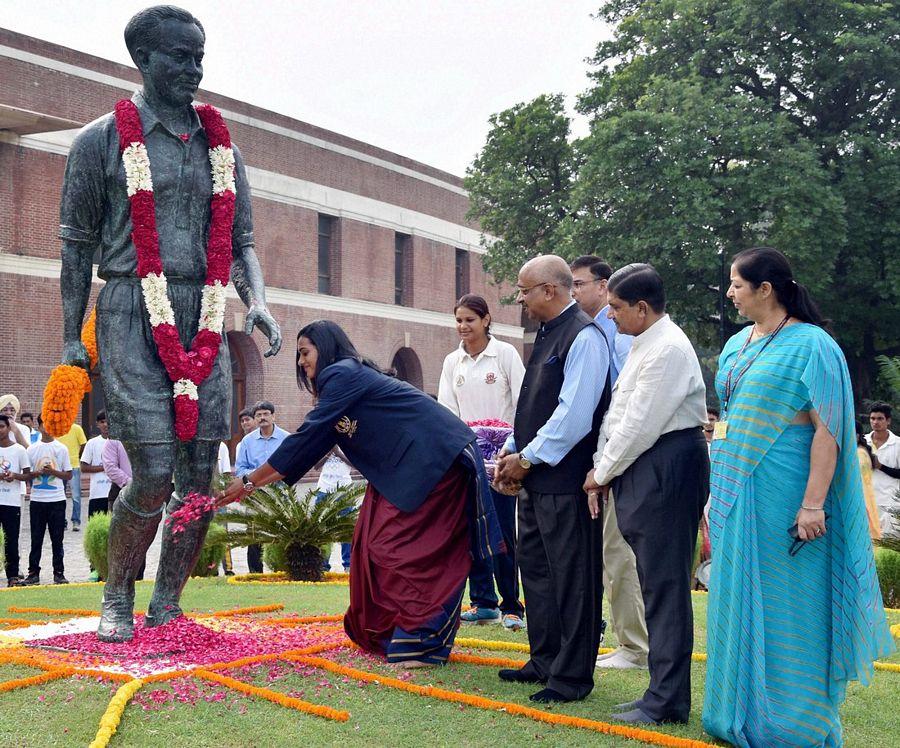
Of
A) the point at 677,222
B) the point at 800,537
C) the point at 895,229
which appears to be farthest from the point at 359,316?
the point at 800,537

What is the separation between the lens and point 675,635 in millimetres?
4508

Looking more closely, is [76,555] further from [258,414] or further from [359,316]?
[359,316]

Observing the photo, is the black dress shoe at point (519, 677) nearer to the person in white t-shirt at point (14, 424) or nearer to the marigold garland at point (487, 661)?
the marigold garland at point (487, 661)

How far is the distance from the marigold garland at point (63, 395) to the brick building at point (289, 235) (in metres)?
17.9

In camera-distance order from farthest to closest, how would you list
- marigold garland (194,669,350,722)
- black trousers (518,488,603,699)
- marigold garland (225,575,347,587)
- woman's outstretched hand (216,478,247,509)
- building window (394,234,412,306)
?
building window (394,234,412,306)
marigold garland (225,575,347,587)
woman's outstretched hand (216,478,247,509)
black trousers (518,488,603,699)
marigold garland (194,669,350,722)

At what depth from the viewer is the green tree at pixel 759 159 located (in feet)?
76.5

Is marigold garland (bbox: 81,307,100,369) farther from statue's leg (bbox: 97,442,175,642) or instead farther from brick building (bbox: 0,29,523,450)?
brick building (bbox: 0,29,523,450)

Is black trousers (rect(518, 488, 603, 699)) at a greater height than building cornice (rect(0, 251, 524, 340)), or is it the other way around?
building cornice (rect(0, 251, 524, 340))

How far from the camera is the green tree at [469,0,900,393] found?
2331 cm

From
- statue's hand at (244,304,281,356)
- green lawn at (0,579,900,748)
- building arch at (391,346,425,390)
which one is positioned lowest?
green lawn at (0,579,900,748)

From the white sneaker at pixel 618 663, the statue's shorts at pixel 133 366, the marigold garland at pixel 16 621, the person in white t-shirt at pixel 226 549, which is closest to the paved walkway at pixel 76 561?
the person in white t-shirt at pixel 226 549

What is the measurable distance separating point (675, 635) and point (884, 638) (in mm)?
826

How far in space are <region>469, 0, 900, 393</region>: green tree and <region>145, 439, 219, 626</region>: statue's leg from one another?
18.9m

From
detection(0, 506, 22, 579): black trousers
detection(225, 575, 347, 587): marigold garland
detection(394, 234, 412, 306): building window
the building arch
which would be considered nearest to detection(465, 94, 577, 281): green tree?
detection(394, 234, 412, 306): building window
